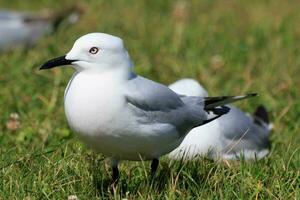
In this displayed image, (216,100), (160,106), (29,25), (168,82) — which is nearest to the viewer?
(160,106)

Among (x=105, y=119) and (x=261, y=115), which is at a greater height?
(x=105, y=119)

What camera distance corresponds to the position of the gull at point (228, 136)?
5590 millimetres

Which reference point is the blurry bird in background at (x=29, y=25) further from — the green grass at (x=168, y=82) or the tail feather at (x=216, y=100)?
A: the tail feather at (x=216, y=100)

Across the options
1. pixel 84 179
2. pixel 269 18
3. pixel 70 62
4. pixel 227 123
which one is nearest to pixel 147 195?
pixel 84 179

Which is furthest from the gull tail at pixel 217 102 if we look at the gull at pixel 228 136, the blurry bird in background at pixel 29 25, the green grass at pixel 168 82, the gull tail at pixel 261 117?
the blurry bird in background at pixel 29 25

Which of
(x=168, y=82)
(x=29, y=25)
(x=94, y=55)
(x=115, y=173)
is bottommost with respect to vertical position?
(x=115, y=173)

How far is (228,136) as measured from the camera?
19.4ft

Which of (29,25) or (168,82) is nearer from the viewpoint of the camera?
(168,82)

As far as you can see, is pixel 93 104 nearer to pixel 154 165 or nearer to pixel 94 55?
pixel 94 55

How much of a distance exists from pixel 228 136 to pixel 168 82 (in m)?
1.62

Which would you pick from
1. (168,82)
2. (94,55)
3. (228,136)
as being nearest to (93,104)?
(94,55)

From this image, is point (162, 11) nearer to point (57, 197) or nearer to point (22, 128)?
point (22, 128)

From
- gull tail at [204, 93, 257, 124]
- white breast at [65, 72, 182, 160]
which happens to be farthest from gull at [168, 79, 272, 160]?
white breast at [65, 72, 182, 160]

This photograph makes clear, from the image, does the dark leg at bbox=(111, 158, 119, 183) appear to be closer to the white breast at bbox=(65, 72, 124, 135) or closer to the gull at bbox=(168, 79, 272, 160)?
the white breast at bbox=(65, 72, 124, 135)
